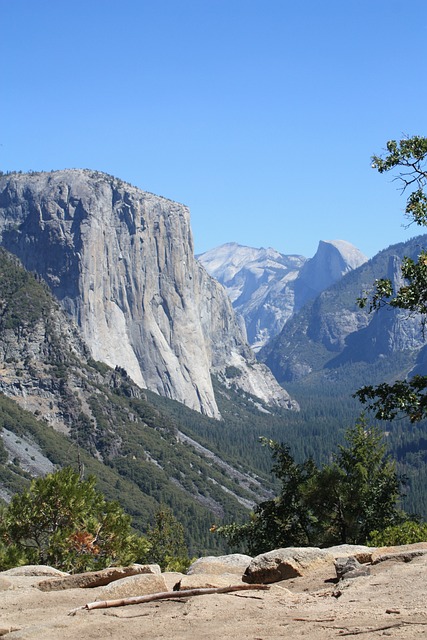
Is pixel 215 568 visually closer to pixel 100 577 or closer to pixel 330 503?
pixel 100 577

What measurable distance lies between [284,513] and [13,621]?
2440 cm

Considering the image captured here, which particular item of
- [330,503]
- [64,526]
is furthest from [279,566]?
[64,526]

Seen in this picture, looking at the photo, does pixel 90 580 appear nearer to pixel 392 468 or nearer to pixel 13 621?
pixel 13 621

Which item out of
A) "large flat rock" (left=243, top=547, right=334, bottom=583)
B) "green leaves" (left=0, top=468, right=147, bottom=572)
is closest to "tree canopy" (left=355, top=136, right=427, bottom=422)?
"large flat rock" (left=243, top=547, right=334, bottom=583)

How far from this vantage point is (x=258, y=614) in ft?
51.7

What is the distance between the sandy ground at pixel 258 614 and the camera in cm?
Result: 1420

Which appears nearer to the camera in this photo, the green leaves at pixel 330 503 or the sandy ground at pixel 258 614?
the sandy ground at pixel 258 614

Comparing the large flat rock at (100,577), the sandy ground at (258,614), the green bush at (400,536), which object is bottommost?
the green bush at (400,536)

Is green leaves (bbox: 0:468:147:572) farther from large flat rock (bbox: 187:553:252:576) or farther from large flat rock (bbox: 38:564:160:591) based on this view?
large flat rock (bbox: 38:564:160:591)

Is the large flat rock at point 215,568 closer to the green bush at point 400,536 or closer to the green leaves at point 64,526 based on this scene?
the green bush at point 400,536

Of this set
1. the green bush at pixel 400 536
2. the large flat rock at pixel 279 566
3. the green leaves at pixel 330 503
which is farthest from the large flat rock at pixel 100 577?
the green leaves at pixel 330 503

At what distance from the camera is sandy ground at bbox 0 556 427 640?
14195mm

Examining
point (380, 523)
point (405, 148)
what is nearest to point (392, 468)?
point (380, 523)

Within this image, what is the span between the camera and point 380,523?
38344mm
